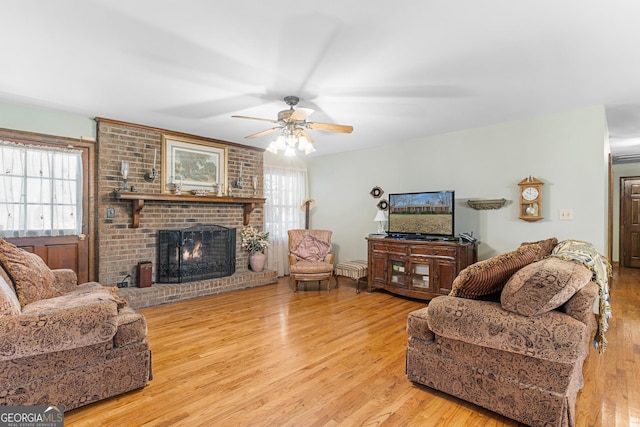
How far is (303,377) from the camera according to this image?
7.50 feet

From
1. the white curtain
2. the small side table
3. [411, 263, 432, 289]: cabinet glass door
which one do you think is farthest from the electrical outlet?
the white curtain

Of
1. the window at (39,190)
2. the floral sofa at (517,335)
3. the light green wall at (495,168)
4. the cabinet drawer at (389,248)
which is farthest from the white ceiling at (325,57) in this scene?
the cabinet drawer at (389,248)

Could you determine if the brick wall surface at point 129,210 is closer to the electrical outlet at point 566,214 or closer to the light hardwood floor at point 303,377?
the light hardwood floor at point 303,377

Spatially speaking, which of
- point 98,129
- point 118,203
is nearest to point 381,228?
point 118,203

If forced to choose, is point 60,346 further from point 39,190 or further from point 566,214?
point 566,214

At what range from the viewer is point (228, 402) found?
1.99m

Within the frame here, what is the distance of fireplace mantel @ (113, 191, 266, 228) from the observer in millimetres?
4008

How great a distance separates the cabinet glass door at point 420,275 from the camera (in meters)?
4.14

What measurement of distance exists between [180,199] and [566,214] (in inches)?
189

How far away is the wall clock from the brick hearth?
371 centimetres

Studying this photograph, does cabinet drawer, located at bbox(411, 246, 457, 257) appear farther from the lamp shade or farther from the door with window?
the door with window

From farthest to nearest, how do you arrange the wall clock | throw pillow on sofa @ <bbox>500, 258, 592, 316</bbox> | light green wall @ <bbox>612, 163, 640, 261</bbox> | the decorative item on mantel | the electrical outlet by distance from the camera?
light green wall @ <bbox>612, 163, 640, 261</bbox> < the decorative item on mantel < the wall clock < the electrical outlet < throw pillow on sofa @ <bbox>500, 258, 592, 316</bbox>

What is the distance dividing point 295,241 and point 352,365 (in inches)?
114

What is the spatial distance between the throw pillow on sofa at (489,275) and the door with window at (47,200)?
4.24 metres
